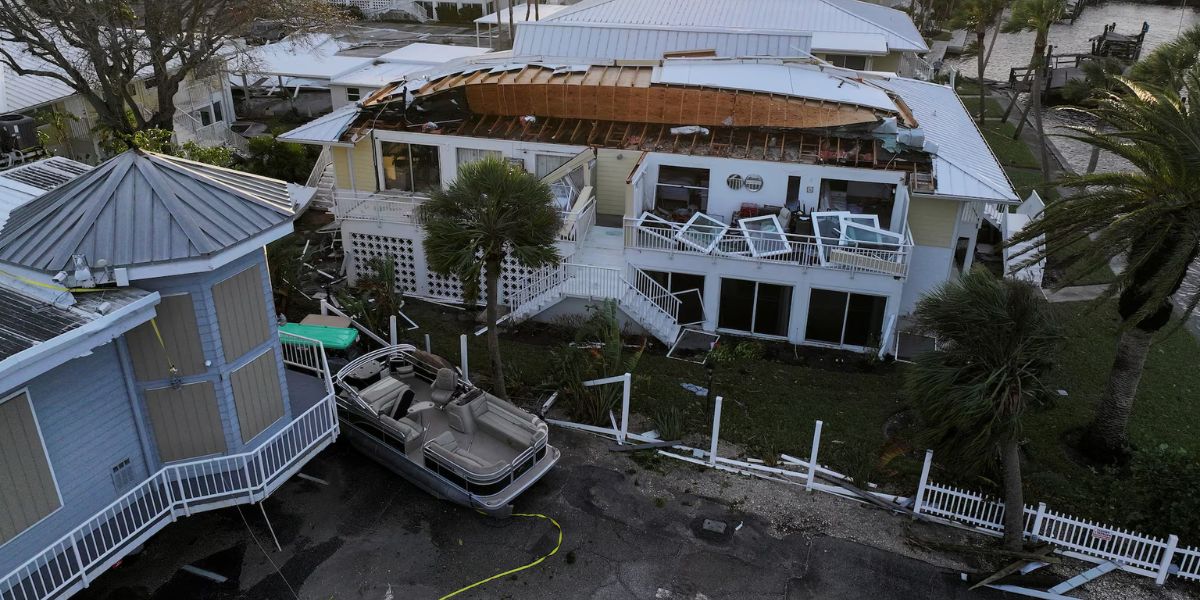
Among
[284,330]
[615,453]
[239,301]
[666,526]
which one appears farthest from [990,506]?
[284,330]

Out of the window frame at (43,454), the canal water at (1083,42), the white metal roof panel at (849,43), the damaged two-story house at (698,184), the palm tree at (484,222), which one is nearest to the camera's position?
the window frame at (43,454)

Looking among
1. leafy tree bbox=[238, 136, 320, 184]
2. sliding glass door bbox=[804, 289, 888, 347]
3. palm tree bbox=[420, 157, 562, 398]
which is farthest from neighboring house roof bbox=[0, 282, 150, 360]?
leafy tree bbox=[238, 136, 320, 184]

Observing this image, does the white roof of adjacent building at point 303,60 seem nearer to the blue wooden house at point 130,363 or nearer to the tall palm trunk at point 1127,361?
the blue wooden house at point 130,363

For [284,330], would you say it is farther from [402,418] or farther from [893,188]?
[893,188]

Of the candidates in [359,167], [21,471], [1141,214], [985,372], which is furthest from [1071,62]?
[21,471]

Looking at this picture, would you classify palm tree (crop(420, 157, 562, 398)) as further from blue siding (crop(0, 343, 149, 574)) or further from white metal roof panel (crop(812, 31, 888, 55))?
white metal roof panel (crop(812, 31, 888, 55))

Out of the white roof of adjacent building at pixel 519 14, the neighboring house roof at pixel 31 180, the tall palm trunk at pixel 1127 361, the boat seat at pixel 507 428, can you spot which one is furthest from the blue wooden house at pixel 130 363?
the white roof of adjacent building at pixel 519 14
